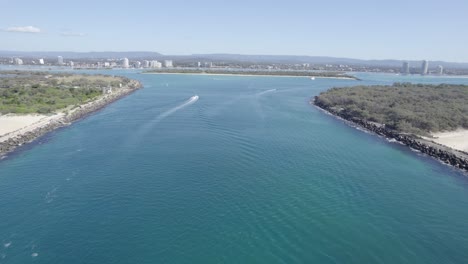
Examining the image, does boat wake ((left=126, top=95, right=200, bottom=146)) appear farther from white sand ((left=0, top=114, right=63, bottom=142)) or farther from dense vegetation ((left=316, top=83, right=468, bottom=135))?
dense vegetation ((left=316, top=83, right=468, bottom=135))

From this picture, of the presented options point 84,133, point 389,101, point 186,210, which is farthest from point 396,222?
point 389,101

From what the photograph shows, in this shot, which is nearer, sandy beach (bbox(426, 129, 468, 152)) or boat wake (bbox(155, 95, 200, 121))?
sandy beach (bbox(426, 129, 468, 152))

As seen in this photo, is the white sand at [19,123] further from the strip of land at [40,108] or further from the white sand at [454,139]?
the white sand at [454,139]

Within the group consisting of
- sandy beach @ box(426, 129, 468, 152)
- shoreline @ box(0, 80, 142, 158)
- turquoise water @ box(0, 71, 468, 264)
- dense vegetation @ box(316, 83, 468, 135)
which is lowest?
turquoise water @ box(0, 71, 468, 264)

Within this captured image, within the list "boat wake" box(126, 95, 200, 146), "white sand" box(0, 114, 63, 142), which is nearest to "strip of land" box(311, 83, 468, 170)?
"boat wake" box(126, 95, 200, 146)

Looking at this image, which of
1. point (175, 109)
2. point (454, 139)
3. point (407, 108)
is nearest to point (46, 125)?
point (175, 109)

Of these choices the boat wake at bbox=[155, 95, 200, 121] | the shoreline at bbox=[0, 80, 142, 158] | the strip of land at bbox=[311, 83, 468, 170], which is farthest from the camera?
the boat wake at bbox=[155, 95, 200, 121]

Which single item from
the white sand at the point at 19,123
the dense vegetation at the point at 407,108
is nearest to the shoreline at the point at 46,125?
the white sand at the point at 19,123

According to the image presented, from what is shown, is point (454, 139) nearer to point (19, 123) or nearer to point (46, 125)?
point (46, 125)
